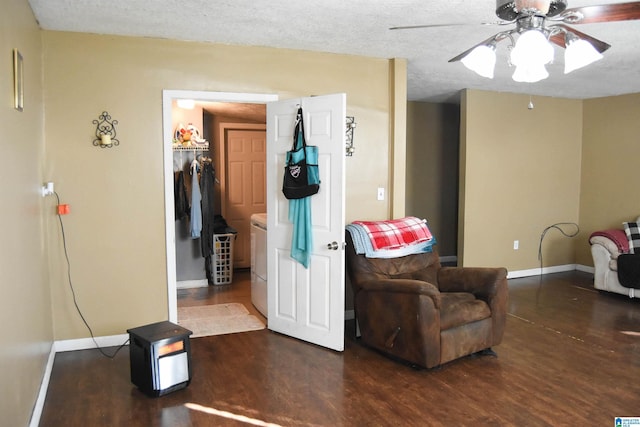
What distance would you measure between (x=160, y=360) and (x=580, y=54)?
280 cm

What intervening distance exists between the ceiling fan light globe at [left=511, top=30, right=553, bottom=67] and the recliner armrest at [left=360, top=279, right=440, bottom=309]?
1.57 meters

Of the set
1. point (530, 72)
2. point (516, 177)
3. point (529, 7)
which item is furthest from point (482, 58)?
point (516, 177)

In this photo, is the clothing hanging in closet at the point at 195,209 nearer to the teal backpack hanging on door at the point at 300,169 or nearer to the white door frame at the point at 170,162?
the white door frame at the point at 170,162

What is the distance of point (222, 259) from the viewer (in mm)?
5969

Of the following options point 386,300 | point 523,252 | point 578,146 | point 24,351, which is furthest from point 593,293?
point 24,351

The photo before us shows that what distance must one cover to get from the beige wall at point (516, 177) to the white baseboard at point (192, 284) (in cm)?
314

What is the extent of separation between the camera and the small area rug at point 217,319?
4244 millimetres

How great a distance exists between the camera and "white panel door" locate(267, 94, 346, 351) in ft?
12.1

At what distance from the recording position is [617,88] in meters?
5.82

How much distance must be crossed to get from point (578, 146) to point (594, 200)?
761 millimetres

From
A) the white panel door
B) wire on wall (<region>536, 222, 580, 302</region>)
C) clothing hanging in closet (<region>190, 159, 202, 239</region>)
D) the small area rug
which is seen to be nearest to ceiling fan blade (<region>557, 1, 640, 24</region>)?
the white panel door

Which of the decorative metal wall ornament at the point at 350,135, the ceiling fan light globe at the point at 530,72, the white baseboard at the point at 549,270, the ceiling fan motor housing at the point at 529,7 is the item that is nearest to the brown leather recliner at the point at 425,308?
the decorative metal wall ornament at the point at 350,135

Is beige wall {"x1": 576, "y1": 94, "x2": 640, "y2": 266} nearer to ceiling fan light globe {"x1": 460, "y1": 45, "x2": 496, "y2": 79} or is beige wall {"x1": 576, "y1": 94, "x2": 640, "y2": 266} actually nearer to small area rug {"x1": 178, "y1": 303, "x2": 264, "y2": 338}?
ceiling fan light globe {"x1": 460, "y1": 45, "x2": 496, "y2": 79}

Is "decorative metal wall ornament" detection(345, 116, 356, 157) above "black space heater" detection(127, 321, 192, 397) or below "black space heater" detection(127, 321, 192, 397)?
above
